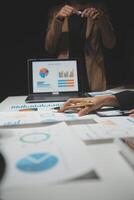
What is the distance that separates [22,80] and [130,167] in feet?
7.49

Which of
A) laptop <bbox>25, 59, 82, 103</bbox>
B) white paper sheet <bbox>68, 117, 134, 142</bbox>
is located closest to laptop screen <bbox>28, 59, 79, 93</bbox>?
laptop <bbox>25, 59, 82, 103</bbox>

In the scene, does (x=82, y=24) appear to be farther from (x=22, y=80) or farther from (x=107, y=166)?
(x=107, y=166)

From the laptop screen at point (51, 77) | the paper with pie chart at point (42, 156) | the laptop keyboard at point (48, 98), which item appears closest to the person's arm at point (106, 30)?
the laptop screen at point (51, 77)

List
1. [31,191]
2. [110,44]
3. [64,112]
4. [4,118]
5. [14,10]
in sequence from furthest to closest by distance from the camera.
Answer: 1. [14,10]
2. [110,44]
3. [64,112]
4. [4,118]
5. [31,191]

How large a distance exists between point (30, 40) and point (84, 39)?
31.8 inches

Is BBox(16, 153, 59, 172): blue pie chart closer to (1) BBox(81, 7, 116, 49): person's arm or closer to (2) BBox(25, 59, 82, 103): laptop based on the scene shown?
(2) BBox(25, 59, 82, 103): laptop

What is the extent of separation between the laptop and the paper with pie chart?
30.1 inches

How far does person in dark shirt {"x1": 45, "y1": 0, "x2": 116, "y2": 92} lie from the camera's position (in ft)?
6.23

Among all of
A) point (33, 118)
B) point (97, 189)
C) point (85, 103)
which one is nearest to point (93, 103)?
point (85, 103)

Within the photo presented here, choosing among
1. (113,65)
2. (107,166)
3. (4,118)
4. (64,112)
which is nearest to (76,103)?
(64,112)

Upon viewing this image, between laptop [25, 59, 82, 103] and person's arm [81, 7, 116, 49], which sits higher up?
person's arm [81, 7, 116, 49]

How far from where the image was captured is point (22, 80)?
2.73m

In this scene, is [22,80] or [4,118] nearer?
[4,118]

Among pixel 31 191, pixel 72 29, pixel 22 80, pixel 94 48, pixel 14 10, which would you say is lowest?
pixel 31 191
